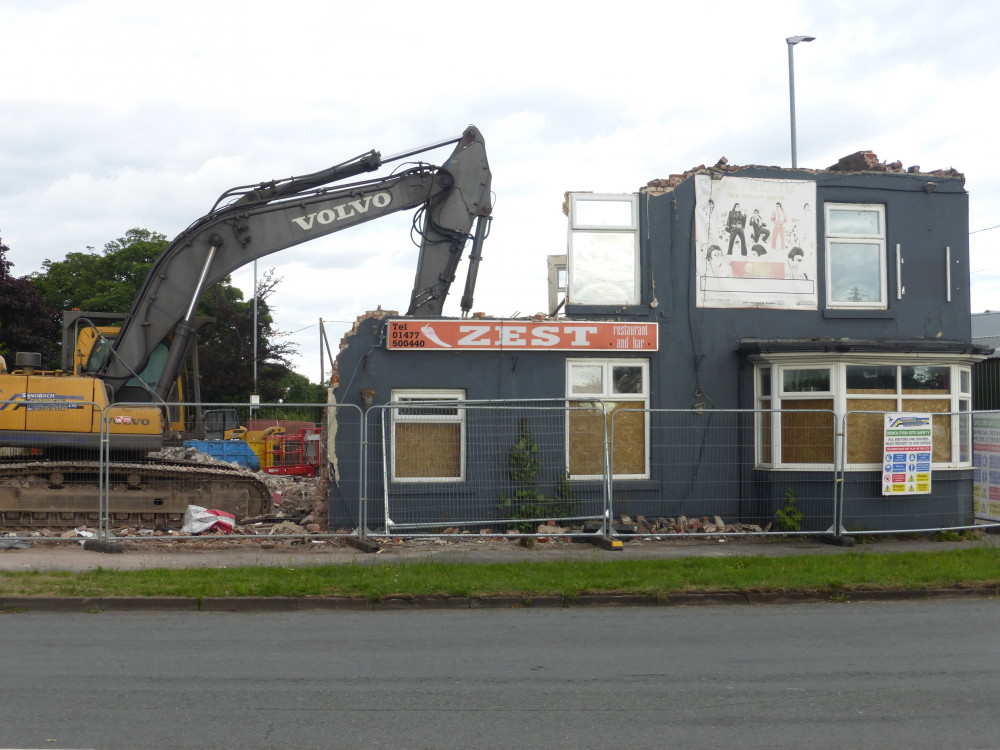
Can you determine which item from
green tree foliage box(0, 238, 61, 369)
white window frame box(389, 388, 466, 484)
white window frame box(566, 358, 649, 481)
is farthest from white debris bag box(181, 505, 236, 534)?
green tree foliage box(0, 238, 61, 369)

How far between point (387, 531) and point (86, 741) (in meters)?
A: 8.46

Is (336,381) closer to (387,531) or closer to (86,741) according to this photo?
(387,531)

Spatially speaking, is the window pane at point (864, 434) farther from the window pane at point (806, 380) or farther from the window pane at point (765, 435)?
the window pane at point (765, 435)

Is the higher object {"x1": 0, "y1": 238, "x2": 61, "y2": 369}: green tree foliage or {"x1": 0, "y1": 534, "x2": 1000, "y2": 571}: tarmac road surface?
{"x1": 0, "y1": 238, "x2": 61, "y2": 369}: green tree foliage

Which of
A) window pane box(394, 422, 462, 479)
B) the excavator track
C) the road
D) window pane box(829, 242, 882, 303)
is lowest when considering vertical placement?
the road

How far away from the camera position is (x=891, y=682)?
6.85m

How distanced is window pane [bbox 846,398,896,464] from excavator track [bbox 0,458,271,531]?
31.1 ft

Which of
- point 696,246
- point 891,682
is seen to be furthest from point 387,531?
point 891,682

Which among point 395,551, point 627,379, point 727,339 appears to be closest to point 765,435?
point 727,339

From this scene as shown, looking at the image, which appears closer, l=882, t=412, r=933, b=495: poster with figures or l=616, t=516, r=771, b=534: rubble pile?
l=882, t=412, r=933, b=495: poster with figures

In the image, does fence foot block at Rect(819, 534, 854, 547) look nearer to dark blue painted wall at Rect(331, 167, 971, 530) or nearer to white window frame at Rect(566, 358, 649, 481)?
dark blue painted wall at Rect(331, 167, 971, 530)

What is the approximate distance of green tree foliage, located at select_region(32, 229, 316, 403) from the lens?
50188 mm

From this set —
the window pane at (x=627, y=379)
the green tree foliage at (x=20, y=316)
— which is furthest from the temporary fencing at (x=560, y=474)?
the green tree foliage at (x=20, y=316)

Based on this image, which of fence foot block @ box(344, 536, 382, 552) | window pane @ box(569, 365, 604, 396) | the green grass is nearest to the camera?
the green grass
